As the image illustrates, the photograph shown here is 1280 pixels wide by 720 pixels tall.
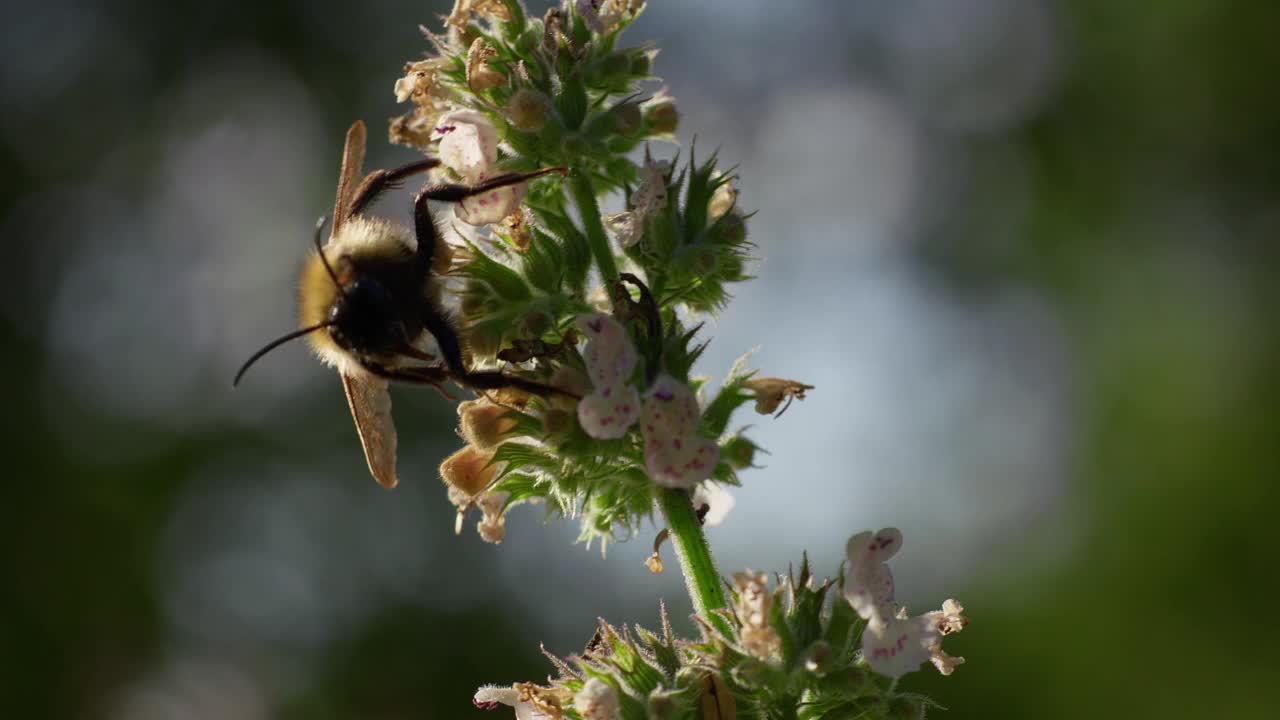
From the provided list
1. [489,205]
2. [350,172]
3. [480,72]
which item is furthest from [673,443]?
[350,172]

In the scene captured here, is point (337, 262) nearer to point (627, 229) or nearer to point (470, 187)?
point (470, 187)

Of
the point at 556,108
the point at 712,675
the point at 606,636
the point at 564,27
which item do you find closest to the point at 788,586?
the point at 712,675

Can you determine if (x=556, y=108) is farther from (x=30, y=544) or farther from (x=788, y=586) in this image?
(x=30, y=544)

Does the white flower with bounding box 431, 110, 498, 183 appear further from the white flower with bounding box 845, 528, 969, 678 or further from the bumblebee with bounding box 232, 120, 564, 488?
the white flower with bounding box 845, 528, 969, 678

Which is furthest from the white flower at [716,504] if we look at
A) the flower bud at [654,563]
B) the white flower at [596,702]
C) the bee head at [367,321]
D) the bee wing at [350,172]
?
the bee wing at [350,172]

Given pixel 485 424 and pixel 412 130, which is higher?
pixel 412 130

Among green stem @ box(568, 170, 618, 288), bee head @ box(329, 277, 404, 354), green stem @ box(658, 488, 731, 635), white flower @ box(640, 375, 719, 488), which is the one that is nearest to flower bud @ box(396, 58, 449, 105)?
green stem @ box(568, 170, 618, 288)
